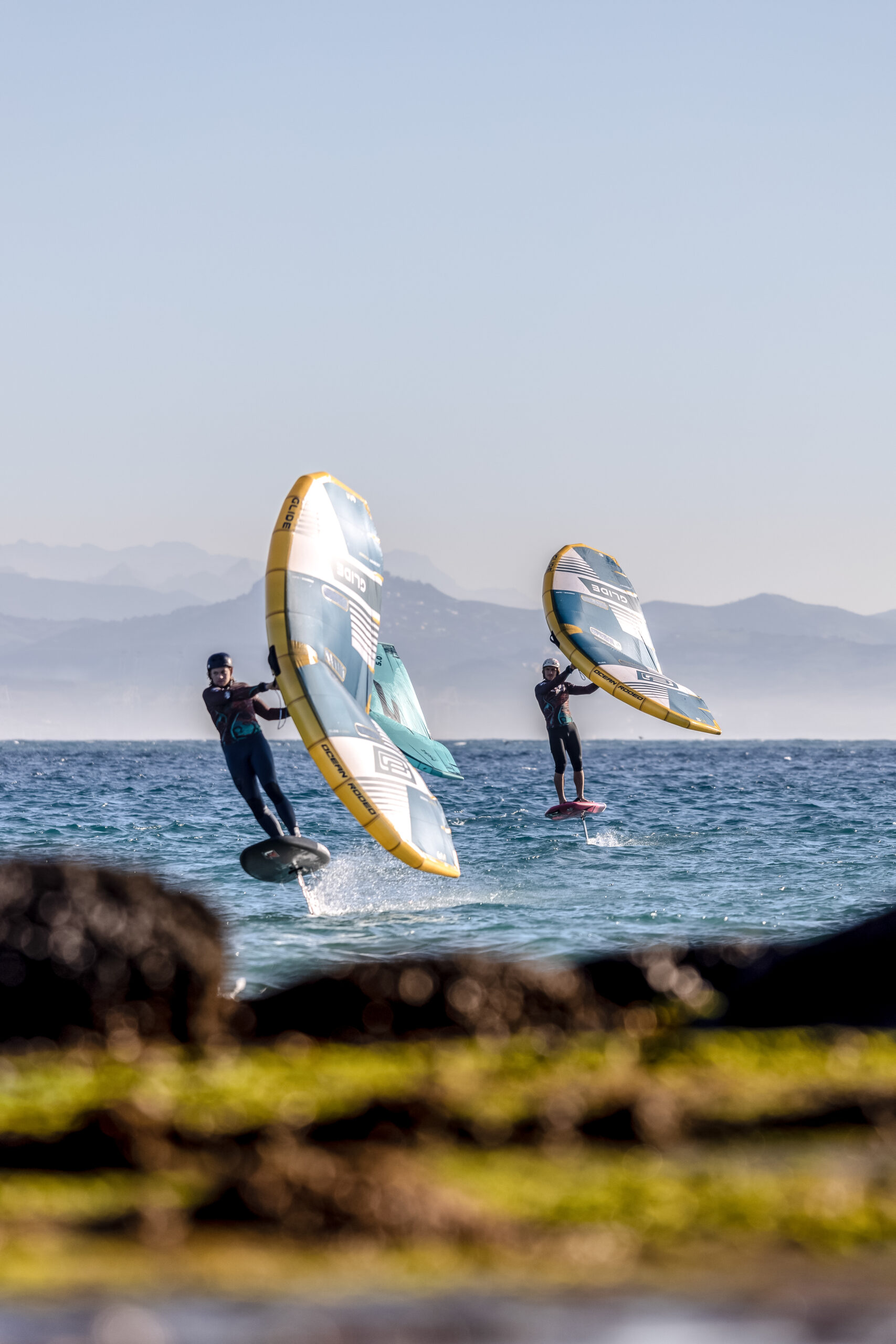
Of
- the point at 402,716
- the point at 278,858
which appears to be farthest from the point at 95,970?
the point at 402,716

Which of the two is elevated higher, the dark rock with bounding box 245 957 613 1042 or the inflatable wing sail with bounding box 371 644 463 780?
the inflatable wing sail with bounding box 371 644 463 780

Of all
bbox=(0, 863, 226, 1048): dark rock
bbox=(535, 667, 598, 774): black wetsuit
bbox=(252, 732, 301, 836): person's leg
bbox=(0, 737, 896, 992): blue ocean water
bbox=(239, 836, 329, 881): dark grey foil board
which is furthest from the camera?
bbox=(535, 667, 598, 774): black wetsuit

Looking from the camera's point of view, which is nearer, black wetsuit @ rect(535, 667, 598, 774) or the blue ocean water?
the blue ocean water

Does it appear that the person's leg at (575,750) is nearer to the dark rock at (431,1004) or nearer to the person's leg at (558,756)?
the person's leg at (558,756)

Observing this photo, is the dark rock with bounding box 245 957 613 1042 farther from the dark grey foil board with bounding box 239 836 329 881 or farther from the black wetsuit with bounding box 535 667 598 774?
the black wetsuit with bounding box 535 667 598 774

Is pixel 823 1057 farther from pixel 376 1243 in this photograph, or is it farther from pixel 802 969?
pixel 376 1243

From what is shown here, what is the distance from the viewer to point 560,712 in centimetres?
2314

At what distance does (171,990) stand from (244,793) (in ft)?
29.5

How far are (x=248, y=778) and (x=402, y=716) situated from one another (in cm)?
255

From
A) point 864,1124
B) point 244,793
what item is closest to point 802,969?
point 864,1124

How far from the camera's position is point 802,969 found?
21.9 ft

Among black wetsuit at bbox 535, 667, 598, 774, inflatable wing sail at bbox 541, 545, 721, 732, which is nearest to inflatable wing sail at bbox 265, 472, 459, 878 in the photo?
inflatable wing sail at bbox 541, 545, 721, 732

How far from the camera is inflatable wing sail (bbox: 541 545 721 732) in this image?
20.3 metres

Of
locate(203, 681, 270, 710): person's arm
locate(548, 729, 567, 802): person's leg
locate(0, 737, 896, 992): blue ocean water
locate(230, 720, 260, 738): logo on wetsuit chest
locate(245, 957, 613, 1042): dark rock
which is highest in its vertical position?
locate(203, 681, 270, 710): person's arm
